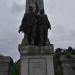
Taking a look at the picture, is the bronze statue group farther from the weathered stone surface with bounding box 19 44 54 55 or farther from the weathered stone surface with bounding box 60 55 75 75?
the weathered stone surface with bounding box 60 55 75 75

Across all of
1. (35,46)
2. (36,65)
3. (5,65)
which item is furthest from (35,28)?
(5,65)

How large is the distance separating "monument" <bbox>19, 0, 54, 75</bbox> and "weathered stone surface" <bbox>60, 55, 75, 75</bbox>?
2.03 meters

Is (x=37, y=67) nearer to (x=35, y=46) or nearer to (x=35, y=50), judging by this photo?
(x=35, y=50)

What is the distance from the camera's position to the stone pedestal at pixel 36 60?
9.38 m

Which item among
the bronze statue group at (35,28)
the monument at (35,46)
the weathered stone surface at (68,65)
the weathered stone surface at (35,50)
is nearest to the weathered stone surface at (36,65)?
the monument at (35,46)

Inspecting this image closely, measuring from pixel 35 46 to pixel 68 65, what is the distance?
2700 millimetres

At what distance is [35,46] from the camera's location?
9.74m

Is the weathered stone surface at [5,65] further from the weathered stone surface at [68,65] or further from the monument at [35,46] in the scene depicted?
the weathered stone surface at [68,65]

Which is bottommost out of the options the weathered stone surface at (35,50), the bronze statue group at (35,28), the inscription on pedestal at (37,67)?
the inscription on pedestal at (37,67)

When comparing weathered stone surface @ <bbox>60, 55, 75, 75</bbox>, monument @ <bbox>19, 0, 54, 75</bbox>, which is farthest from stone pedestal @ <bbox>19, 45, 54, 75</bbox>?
weathered stone surface @ <bbox>60, 55, 75, 75</bbox>

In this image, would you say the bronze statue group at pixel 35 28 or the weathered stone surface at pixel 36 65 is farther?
the bronze statue group at pixel 35 28

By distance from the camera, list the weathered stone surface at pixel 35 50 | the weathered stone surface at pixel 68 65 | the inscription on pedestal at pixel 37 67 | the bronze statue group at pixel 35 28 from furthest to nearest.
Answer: the weathered stone surface at pixel 68 65
the bronze statue group at pixel 35 28
the weathered stone surface at pixel 35 50
the inscription on pedestal at pixel 37 67

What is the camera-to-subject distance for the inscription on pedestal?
30.6ft

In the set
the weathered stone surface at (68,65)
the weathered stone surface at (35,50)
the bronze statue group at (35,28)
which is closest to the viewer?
the weathered stone surface at (35,50)
